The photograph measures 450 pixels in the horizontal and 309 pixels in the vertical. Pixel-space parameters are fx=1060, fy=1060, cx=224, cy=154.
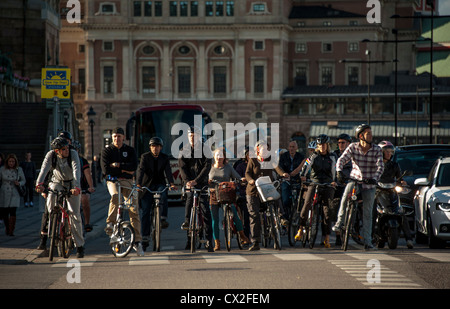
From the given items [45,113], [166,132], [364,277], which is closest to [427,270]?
[364,277]

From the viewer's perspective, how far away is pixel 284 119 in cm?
10544

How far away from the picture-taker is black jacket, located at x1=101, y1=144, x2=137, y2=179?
16.8 m

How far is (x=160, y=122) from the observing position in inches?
1400

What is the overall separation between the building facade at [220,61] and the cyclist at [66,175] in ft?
286

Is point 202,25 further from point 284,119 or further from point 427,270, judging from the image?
point 427,270

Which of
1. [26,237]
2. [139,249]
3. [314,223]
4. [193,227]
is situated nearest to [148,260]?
[139,249]

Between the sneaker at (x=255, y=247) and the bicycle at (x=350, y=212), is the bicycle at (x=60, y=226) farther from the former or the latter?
the bicycle at (x=350, y=212)

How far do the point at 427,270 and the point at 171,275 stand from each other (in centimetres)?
322

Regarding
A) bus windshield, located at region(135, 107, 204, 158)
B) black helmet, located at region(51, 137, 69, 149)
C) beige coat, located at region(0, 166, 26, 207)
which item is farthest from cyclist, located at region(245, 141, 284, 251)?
bus windshield, located at region(135, 107, 204, 158)

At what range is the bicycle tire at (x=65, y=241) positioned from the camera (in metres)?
16.1

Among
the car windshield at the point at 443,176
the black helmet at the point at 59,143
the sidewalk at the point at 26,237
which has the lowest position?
the sidewalk at the point at 26,237

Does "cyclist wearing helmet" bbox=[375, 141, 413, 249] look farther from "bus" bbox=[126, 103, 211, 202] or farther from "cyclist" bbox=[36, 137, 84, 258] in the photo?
"bus" bbox=[126, 103, 211, 202]

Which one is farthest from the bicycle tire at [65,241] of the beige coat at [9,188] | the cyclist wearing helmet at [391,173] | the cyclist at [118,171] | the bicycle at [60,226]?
the beige coat at [9,188]

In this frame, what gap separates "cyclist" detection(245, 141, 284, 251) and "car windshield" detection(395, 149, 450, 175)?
5.06 metres
